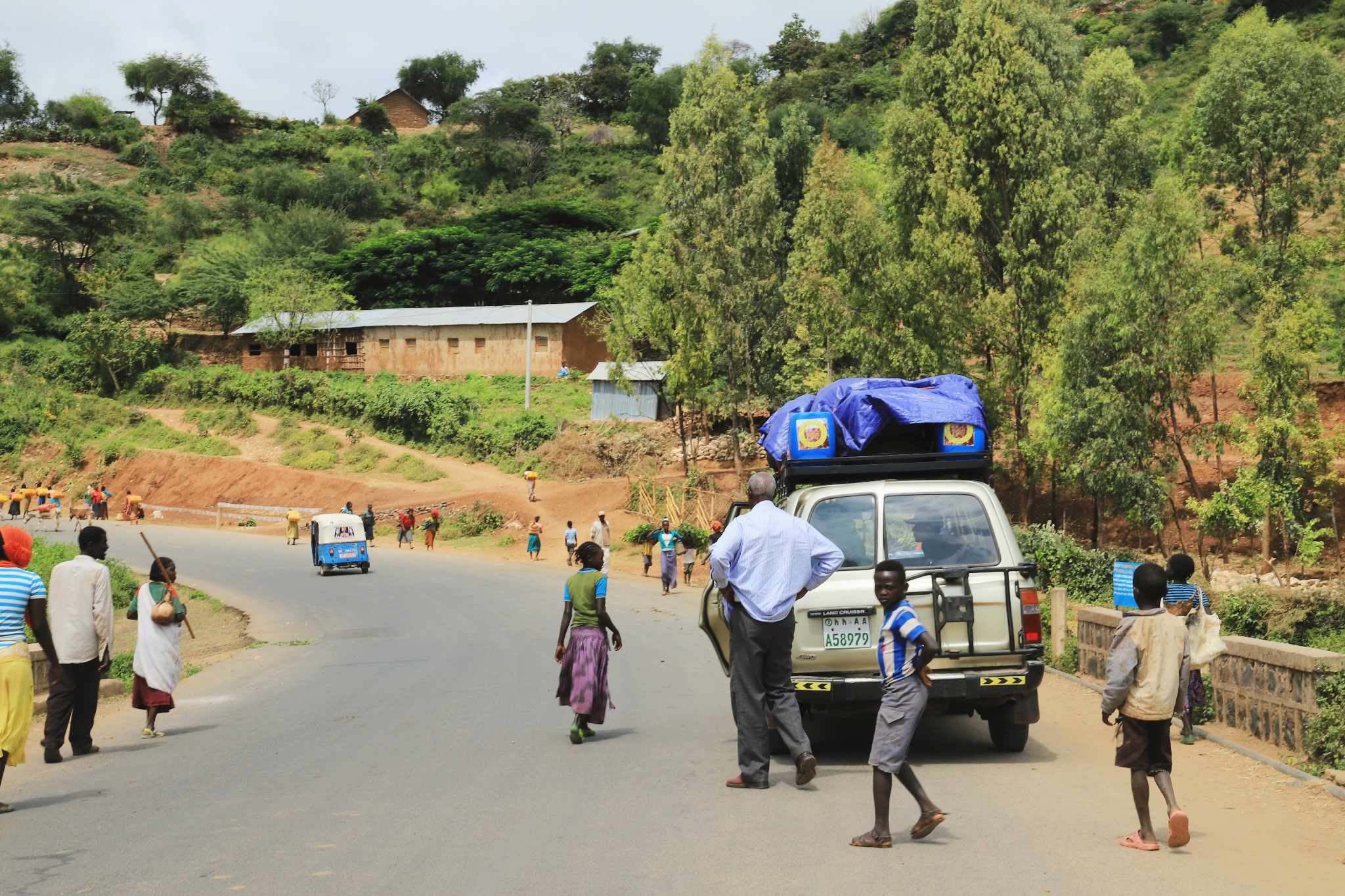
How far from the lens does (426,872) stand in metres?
5.45

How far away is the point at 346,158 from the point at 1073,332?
9402cm

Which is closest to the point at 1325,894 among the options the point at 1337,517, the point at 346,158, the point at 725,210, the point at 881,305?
the point at 881,305

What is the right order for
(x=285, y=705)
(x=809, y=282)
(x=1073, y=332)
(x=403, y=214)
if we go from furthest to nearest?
(x=403, y=214), (x=809, y=282), (x=1073, y=332), (x=285, y=705)

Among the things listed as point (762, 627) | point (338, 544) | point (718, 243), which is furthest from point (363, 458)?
point (762, 627)

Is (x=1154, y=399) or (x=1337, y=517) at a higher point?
(x=1154, y=399)

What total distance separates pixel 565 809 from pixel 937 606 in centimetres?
292

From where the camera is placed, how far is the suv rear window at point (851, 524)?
827 centimetres

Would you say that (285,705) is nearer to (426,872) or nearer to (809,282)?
(426,872)

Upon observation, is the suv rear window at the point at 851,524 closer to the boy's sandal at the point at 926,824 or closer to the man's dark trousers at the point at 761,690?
the man's dark trousers at the point at 761,690

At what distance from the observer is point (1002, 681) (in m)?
7.63

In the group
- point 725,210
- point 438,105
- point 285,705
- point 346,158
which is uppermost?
point 438,105

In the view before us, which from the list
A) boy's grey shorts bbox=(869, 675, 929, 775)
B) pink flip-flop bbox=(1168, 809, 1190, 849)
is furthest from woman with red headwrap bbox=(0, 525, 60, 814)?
pink flip-flop bbox=(1168, 809, 1190, 849)

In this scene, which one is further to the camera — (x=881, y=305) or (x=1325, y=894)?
(x=881, y=305)

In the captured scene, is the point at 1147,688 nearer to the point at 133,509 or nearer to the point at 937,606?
the point at 937,606
